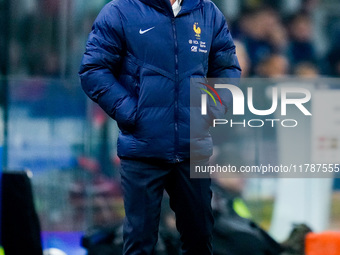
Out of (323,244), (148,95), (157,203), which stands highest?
(148,95)

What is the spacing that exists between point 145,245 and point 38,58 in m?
2.65

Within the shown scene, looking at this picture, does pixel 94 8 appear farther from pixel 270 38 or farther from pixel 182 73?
pixel 182 73

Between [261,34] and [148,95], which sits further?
[261,34]

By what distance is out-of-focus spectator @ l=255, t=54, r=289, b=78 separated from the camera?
6.31 meters

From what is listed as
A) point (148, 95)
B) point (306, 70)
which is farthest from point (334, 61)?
point (148, 95)

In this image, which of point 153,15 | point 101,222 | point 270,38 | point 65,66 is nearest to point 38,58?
point 65,66

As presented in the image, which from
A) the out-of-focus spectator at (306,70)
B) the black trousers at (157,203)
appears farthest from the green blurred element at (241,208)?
the black trousers at (157,203)

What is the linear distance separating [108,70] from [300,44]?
2744 millimetres

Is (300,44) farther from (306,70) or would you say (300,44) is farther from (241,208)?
(241,208)

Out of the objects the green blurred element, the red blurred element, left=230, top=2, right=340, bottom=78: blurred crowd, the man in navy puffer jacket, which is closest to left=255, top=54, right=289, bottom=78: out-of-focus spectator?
left=230, top=2, right=340, bottom=78: blurred crowd

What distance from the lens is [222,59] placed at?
4.23m

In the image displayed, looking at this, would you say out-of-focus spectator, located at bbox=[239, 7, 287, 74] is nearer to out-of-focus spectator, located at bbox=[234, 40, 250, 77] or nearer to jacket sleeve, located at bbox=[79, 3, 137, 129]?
out-of-focus spectator, located at bbox=[234, 40, 250, 77]

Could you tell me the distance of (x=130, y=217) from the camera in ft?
13.1

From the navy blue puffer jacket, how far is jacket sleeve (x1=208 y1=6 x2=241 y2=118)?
0.57ft
